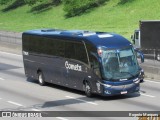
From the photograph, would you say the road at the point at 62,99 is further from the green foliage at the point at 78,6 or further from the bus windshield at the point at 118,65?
the green foliage at the point at 78,6

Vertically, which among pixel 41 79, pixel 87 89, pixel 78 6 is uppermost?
pixel 87 89

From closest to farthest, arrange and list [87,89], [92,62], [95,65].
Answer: [95,65] < [92,62] < [87,89]

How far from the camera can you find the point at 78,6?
7756cm

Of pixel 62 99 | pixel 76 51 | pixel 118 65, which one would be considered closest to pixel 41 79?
pixel 76 51

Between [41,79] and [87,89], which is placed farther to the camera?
[41,79]

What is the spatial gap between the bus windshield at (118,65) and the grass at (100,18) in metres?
31.7

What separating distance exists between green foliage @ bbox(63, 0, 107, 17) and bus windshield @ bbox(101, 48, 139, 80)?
171ft

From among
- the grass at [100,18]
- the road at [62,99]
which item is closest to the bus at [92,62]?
the road at [62,99]

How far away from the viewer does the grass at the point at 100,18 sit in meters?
65.4

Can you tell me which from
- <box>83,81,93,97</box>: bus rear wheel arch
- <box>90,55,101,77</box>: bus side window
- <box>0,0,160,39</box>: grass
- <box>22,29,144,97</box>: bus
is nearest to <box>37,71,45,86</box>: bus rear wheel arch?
<box>22,29,144,97</box>: bus

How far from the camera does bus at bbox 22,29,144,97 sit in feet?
80.7

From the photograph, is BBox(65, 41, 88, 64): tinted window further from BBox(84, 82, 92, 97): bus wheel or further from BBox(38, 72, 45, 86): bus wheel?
BBox(38, 72, 45, 86): bus wheel

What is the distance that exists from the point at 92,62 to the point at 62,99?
2315mm

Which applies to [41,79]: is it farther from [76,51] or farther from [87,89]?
[87,89]
